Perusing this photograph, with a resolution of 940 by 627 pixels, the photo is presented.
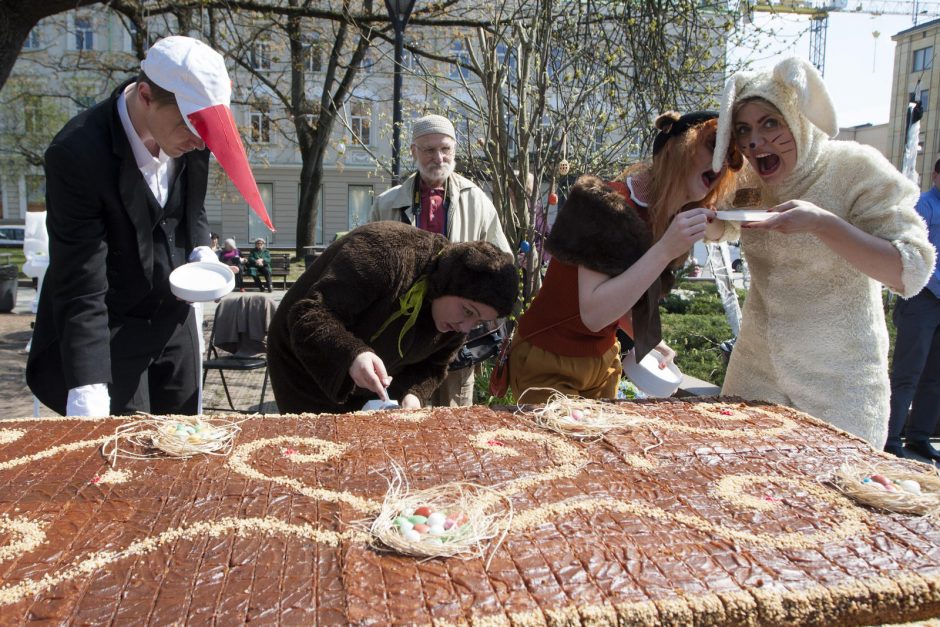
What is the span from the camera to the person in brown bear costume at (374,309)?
6.66 ft

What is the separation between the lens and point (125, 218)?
199 cm

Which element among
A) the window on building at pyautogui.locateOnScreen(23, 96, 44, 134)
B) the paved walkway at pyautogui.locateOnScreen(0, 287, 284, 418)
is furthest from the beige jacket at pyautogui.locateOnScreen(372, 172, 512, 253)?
the window on building at pyautogui.locateOnScreen(23, 96, 44, 134)

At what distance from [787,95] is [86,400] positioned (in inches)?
76.6

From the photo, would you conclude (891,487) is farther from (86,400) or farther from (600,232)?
(86,400)

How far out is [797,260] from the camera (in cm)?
190

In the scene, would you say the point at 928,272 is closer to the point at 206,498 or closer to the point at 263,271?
the point at 206,498

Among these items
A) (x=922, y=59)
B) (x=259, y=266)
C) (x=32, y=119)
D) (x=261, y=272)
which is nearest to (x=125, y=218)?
(x=259, y=266)

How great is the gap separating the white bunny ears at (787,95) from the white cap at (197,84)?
1236 mm

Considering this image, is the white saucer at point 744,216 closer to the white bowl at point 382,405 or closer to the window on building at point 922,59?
the white bowl at point 382,405

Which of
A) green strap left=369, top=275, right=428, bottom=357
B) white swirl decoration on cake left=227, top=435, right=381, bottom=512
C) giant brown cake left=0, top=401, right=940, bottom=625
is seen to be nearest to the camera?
giant brown cake left=0, top=401, right=940, bottom=625

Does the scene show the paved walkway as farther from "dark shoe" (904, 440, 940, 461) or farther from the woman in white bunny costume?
"dark shoe" (904, 440, 940, 461)

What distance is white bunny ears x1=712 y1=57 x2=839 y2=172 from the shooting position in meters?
1.77

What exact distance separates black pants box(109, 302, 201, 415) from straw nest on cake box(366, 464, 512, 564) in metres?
1.14

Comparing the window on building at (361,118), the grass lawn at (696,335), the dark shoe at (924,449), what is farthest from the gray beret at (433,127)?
the dark shoe at (924,449)
